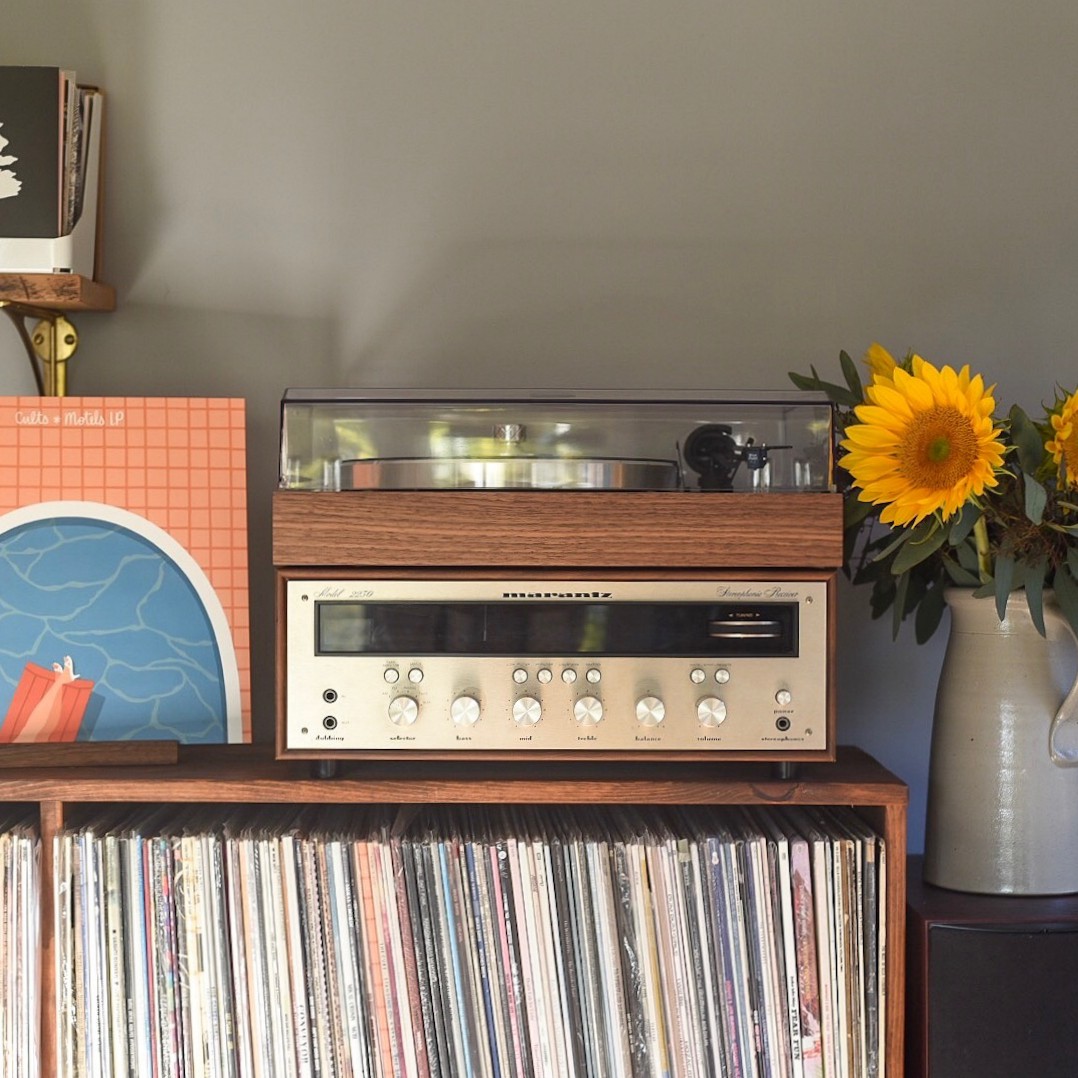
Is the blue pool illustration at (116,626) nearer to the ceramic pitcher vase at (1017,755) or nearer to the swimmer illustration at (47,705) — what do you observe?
the swimmer illustration at (47,705)

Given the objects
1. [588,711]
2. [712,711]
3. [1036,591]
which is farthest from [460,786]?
[1036,591]

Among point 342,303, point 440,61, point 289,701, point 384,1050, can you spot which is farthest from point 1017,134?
point 384,1050

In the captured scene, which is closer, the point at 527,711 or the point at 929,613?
the point at 527,711

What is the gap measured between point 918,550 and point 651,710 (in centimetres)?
28

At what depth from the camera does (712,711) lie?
1.06 meters

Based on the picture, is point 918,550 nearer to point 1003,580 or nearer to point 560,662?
point 1003,580

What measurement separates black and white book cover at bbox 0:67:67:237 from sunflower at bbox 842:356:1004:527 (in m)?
0.86

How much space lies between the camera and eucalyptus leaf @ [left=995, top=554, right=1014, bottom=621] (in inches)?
42.4

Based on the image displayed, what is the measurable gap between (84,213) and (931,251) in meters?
0.97

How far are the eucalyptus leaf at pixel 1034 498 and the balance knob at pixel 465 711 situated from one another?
0.52 meters

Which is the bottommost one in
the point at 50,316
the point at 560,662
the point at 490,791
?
the point at 490,791

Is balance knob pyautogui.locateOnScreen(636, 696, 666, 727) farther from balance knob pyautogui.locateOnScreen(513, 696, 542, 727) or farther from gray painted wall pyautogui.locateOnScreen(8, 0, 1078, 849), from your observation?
gray painted wall pyautogui.locateOnScreen(8, 0, 1078, 849)

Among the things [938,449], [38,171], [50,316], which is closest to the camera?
[938,449]

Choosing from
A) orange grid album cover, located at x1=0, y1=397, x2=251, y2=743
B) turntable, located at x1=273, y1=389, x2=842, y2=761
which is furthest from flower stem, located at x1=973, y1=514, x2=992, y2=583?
orange grid album cover, located at x1=0, y1=397, x2=251, y2=743
